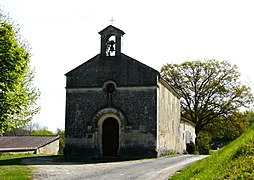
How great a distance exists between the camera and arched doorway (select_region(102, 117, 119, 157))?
27.1 meters

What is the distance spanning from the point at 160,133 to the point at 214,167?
1780 centimetres

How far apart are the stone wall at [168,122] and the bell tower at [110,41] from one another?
4005mm

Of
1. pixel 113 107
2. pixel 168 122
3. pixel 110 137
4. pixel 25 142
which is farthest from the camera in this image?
pixel 25 142

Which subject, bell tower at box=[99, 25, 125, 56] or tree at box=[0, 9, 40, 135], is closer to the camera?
tree at box=[0, 9, 40, 135]

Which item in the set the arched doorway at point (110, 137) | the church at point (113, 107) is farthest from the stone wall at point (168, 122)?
the arched doorway at point (110, 137)

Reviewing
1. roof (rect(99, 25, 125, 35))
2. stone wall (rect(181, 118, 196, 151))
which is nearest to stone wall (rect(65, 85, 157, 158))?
roof (rect(99, 25, 125, 35))

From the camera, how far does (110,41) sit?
27.9 metres

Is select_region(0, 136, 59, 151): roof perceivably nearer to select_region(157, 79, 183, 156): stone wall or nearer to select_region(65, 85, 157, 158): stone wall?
select_region(65, 85, 157, 158): stone wall

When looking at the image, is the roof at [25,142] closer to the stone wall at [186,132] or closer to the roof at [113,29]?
the stone wall at [186,132]

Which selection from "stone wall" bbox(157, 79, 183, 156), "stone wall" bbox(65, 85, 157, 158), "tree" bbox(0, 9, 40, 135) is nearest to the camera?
"tree" bbox(0, 9, 40, 135)

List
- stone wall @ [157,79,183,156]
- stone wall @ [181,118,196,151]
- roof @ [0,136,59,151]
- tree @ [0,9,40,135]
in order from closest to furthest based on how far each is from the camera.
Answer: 1. tree @ [0,9,40,135]
2. stone wall @ [157,79,183,156]
3. stone wall @ [181,118,196,151]
4. roof @ [0,136,59,151]

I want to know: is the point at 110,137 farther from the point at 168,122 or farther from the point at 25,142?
the point at 25,142

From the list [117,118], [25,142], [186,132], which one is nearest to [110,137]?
[117,118]

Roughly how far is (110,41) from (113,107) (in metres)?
4.89
